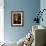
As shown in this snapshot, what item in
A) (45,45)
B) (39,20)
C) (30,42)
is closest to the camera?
(45,45)

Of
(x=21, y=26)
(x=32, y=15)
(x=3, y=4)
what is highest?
(x=3, y=4)

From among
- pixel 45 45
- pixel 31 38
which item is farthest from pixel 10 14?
pixel 45 45

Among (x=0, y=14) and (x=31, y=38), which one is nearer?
(x=31, y=38)

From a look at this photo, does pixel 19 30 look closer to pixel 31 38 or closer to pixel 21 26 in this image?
pixel 21 26

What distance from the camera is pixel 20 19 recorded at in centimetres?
578

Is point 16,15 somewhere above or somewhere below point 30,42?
above

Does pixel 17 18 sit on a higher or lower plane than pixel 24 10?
lower

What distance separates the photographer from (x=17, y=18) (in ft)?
19.0

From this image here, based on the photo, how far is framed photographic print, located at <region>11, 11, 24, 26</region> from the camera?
18.9ft

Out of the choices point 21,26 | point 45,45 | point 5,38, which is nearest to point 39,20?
point 21,26

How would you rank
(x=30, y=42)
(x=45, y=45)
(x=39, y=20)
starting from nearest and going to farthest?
(x=45, y=45), (x=30, y=42), (x=39, y=20)

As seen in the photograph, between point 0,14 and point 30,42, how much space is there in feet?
9.19

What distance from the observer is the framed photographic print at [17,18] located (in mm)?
5754

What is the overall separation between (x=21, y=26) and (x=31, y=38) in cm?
237
